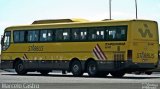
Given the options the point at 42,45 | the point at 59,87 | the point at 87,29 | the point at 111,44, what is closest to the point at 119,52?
the point at 111,44

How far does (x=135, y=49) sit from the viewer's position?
1299 inches

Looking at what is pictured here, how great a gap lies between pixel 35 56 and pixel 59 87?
1643cm

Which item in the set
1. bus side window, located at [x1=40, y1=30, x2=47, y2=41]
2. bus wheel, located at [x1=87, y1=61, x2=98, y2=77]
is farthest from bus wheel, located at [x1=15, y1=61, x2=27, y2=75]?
bus wheel, located at [x1=87, y1=61, x2=98, y2=77]

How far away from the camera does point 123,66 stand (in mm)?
33156

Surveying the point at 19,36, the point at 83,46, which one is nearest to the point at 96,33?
the point at 83,46

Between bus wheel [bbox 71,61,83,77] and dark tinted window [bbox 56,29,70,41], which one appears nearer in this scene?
bus wheel [bbox 71,61,83,77]

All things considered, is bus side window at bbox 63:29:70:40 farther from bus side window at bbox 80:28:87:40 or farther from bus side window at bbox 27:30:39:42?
bus side window at bbox 27:30:39:42

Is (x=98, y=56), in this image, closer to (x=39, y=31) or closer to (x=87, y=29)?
(x=87, y=29)

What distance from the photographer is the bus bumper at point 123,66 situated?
33.1m

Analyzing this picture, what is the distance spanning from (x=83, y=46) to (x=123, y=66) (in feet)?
10.7

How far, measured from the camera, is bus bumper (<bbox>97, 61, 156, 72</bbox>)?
33.1 meters

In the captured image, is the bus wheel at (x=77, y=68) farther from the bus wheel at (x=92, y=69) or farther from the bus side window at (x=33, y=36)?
the bus side window at (x=33, y=36)

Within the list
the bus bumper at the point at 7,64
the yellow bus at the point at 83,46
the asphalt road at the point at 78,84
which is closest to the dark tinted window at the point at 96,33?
the yellow bus at the point at 83,46

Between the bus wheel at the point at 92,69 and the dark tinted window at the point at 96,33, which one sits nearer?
the dark tinted window at the point at 96,33
